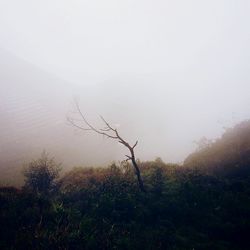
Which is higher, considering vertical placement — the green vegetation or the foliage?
the foliage

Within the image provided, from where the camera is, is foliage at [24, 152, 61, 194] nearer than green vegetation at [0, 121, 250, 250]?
No

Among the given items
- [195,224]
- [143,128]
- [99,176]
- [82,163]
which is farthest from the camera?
[143,128]

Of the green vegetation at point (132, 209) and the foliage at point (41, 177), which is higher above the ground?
the foliage at point (41, 177)

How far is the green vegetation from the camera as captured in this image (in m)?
11.2

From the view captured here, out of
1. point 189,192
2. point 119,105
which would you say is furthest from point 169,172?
point 119,105

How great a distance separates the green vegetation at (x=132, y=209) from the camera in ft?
36.8

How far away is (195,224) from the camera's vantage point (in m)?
13.2

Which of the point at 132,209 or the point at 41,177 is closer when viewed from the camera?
the point at 132,209

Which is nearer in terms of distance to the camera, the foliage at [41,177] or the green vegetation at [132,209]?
the green vegetation at [132,209]

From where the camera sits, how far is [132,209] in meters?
14.6

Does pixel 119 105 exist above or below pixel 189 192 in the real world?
above

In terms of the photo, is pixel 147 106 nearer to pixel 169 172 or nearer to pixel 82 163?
pixel 82 163

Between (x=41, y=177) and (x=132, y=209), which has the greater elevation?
(x=41, y=177)

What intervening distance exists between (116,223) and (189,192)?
4.84 meters
